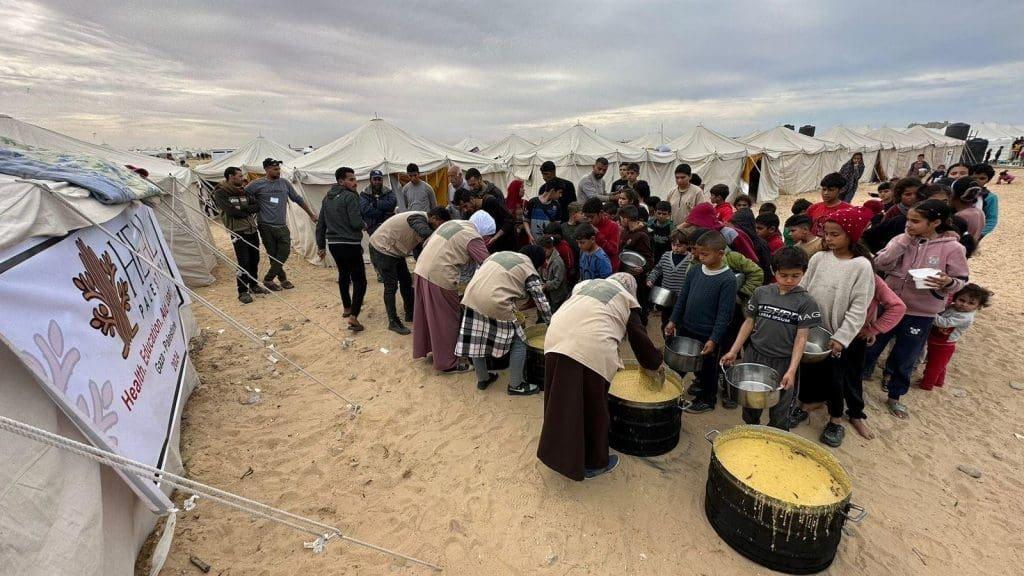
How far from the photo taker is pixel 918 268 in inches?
128

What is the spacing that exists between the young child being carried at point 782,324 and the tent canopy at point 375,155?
297 inches

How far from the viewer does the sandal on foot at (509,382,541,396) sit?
13.3ft

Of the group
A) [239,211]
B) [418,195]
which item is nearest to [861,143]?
[418,195]

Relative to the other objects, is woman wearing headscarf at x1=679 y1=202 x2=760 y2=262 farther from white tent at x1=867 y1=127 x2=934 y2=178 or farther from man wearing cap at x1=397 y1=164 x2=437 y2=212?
white tent at x1=867 y1=127 x2=934 y2=178

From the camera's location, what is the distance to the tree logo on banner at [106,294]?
2270 mm

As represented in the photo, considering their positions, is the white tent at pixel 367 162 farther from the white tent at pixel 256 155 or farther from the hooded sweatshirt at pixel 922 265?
the hooded sweatshirt at pixel 922 265

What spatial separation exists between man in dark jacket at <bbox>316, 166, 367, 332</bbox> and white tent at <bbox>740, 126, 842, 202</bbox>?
16604mm

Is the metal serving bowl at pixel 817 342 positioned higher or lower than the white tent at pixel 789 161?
lower

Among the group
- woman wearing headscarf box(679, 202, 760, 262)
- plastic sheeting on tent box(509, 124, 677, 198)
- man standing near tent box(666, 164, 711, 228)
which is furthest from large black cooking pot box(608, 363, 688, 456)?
plastic sheeting on tent box(509, 124, 677, 198)

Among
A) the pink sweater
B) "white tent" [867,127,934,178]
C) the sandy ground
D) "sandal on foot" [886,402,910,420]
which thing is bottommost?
the sandy ground

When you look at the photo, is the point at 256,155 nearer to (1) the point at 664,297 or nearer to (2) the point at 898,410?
(1) the point at 664,297

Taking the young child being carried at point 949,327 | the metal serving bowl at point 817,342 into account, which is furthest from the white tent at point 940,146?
the metal serving bowl at point 817,342

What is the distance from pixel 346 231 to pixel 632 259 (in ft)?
11.8

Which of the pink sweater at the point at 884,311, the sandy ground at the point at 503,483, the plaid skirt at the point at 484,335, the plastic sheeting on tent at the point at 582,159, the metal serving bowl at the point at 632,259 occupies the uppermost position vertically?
the plastic sheeting on tent at the point at 582,159
